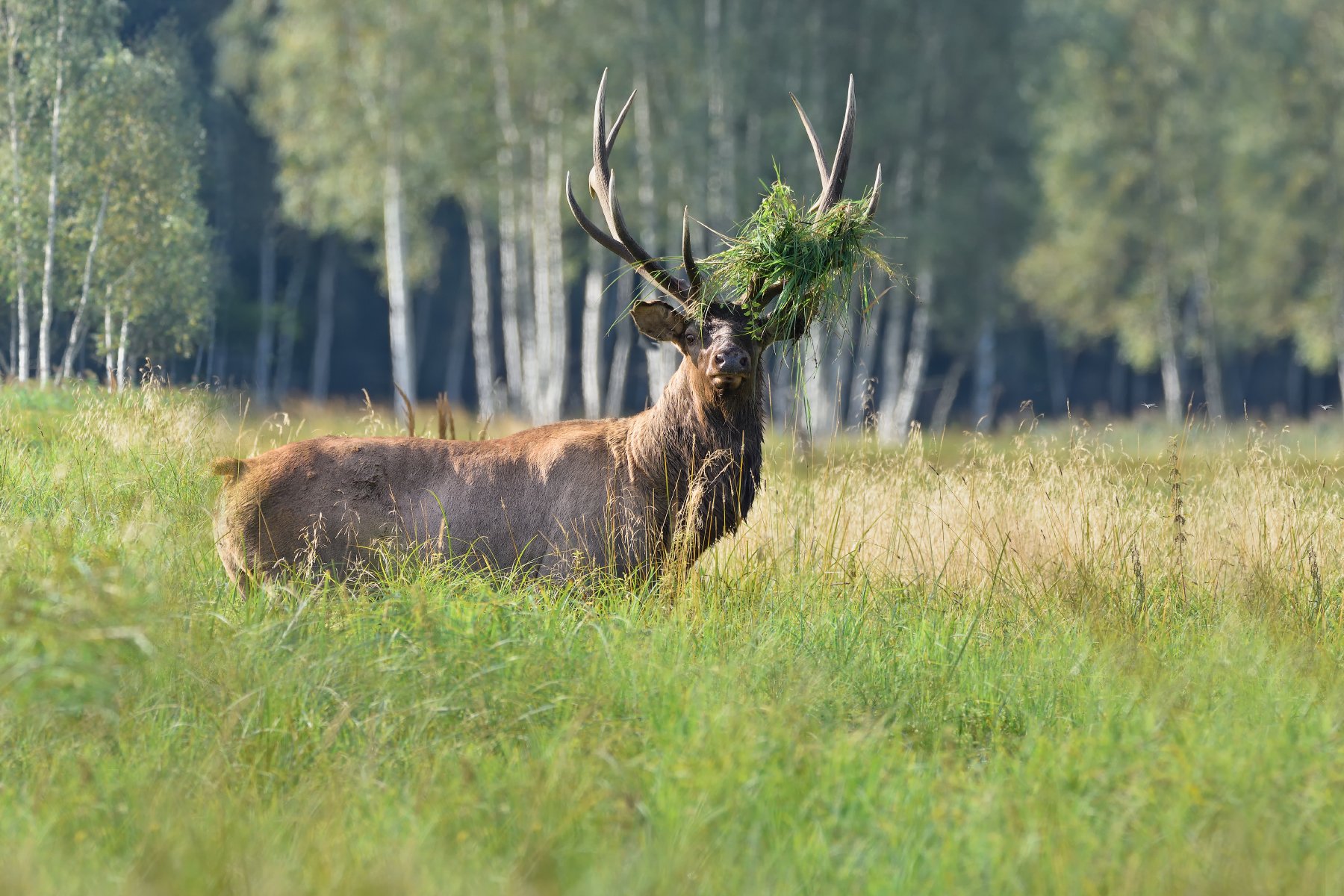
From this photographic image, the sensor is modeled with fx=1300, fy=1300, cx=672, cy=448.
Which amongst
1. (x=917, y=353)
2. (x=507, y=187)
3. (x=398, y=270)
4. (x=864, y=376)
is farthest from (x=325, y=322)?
(x=864, y=376)

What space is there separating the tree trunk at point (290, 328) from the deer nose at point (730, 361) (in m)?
16.3

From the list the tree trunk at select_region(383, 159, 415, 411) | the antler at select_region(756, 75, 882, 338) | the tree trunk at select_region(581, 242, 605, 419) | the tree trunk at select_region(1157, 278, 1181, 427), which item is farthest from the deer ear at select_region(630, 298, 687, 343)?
the tree trunk at select_region(1157, 278, 1181, 427)

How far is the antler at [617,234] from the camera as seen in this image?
5586 millimetres

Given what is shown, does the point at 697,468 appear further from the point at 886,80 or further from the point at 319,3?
the point at 886,80

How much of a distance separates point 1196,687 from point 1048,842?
1579 millimetres

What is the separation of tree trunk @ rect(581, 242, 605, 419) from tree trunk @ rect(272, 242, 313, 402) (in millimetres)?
4769

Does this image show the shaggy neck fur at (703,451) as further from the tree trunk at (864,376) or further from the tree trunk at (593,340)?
the tree trunk at (593,340)

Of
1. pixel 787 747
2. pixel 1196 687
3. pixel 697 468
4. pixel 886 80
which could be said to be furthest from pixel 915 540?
pixel 886 80

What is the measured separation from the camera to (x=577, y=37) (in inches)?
797

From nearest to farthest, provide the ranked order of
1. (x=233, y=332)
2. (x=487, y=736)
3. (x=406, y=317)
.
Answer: (x=487, y=736) < (x=233, y=332) < (x=406, y=317)

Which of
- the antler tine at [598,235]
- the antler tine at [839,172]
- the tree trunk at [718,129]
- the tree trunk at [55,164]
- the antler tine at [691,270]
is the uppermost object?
the tree trunk at [718,129]

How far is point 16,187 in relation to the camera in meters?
11.0

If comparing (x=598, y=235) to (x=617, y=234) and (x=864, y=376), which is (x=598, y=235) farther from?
(x=864, y=376)

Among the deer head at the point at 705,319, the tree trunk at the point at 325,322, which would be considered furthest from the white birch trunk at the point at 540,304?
the deer head at the point at 705,319
